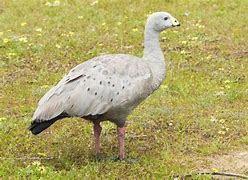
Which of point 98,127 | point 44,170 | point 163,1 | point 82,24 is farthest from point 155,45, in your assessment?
point 163,1

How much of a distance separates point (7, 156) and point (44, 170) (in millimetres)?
939

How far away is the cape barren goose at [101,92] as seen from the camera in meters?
8.21

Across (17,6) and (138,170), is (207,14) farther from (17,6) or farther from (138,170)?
(138,170)

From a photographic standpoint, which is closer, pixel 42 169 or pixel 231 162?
pixel 42 169

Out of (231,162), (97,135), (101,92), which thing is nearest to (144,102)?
(97,135)

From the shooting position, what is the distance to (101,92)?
27.1ft

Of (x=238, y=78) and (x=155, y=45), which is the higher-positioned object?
(x=155, y=45)

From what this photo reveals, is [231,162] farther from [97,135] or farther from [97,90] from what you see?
[97,90]

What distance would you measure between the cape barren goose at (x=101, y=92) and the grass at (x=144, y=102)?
26.9 inches

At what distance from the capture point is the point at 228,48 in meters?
14.3

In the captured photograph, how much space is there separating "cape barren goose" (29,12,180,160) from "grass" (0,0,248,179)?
683 mm

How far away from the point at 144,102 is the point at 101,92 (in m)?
3.03

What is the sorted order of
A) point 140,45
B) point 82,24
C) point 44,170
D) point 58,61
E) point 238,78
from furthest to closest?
1. point 82,24
2. point 140,45
3. point 58,61
4. point 238,78
5. point 44,170

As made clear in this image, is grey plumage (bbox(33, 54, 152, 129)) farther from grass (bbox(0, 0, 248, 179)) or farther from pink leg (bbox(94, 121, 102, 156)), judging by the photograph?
grass (bbox(0, 0, 248, 179))
